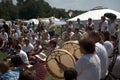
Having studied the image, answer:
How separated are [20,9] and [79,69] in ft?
438

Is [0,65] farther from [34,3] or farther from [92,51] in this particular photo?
[34,3]

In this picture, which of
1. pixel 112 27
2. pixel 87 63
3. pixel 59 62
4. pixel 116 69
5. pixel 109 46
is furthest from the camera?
pixel 112 27

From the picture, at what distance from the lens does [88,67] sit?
552 centimetres

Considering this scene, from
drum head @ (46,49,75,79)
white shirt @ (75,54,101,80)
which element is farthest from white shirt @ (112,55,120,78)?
white shirt @ (75,54,101,80)

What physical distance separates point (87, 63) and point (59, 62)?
321 cm

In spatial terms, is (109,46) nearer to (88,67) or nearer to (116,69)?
(116,69)

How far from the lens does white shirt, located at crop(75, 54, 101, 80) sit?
5477 mm

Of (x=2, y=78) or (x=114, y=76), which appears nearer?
(x=2, y=78)

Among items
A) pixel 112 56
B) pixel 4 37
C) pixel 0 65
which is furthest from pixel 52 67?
pixel 4 37

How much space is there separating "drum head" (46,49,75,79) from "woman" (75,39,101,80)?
267 cm

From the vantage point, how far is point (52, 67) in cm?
862

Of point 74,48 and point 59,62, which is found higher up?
point 74,48

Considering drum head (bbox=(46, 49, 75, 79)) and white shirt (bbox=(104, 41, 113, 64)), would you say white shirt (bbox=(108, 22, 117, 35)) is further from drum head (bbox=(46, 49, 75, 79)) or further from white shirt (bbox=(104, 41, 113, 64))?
white shirt (bbox=(104, 41, 113, 64))

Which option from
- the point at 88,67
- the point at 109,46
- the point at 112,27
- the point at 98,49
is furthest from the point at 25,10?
the point at 88,67
